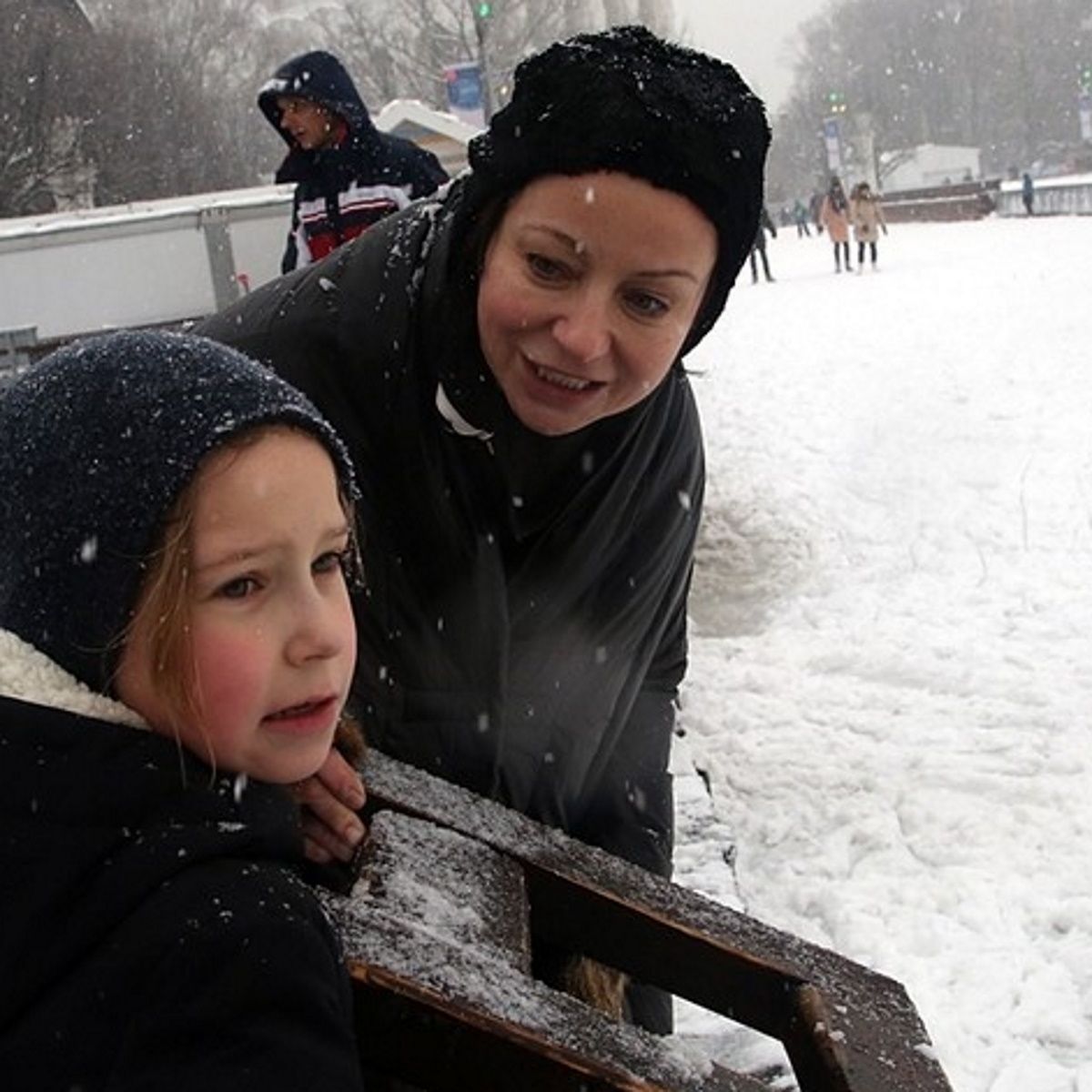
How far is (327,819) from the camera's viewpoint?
5.71ft

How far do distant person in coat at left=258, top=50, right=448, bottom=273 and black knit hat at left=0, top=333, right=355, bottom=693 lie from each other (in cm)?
450

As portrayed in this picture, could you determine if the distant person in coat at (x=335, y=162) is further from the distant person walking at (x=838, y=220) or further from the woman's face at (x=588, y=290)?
the distant person walking at (x=838, y=220)

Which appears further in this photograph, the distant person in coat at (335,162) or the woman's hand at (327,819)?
the distant person in coat at (335,162)

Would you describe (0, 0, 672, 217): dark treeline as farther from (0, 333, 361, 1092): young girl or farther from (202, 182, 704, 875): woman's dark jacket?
(0, 333, 361, 1092): young girl

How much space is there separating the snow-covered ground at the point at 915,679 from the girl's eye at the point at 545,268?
201cm

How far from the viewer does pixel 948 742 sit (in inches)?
275

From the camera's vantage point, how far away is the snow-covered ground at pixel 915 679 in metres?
4.99

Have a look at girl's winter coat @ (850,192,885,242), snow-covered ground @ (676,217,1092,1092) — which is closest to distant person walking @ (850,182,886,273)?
girl's winter coat @ (850,192,885,242)

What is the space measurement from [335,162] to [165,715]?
4.84 m

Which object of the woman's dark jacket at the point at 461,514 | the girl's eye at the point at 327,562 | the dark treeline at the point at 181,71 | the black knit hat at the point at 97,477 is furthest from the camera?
the dark treeline at the point at 181,71

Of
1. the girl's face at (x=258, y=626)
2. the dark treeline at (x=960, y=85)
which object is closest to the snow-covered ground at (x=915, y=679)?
the girl's face at (x=258, y=626)

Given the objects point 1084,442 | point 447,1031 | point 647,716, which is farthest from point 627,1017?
point 1084,442

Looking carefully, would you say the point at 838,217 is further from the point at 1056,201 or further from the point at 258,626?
the point at 258,626

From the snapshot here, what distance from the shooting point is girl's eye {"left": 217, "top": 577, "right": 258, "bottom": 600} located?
143cm
